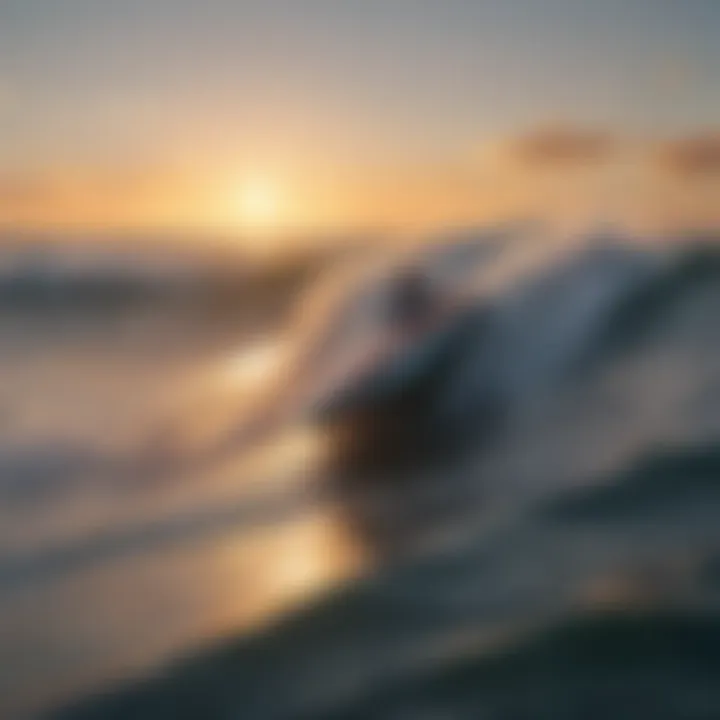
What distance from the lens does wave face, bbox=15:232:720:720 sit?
35 cm

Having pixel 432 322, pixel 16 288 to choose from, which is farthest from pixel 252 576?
pixel 16 288

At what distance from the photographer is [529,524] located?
1.58 ft

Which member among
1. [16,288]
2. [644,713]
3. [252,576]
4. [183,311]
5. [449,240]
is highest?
[16,288]

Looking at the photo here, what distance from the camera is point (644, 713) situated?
12.8 inches

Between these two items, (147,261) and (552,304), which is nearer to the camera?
(552,304)

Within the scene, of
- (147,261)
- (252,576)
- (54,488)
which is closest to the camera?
(252,576)

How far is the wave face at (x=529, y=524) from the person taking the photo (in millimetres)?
348

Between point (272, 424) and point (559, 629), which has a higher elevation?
point (272, 424)

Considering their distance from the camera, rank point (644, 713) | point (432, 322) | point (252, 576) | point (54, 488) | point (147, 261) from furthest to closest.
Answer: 1. point (147, 261)
2. point (432, 322)
3. point (54, 488)
4. point (252, 576)
5. point (644, 713)

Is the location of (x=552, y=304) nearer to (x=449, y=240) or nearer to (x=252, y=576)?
(x=449, y=240)

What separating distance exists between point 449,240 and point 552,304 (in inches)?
5.1

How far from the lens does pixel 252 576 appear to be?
1.47 feet

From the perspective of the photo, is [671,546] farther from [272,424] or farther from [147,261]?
[147,261]

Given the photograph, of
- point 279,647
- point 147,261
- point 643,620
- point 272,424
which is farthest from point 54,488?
point 147,261
